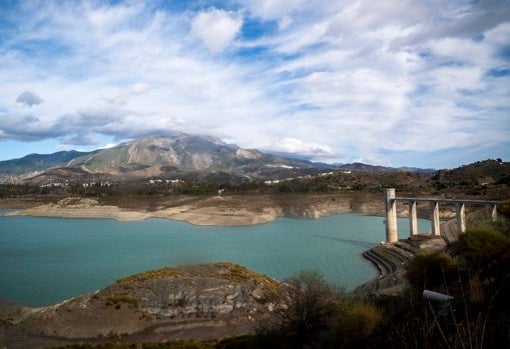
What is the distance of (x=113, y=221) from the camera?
8300 cm

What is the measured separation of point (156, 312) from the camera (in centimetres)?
2041

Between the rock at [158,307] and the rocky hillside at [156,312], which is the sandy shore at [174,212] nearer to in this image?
the rock at [158,307]

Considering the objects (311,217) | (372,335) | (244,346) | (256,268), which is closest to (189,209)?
(311,217)

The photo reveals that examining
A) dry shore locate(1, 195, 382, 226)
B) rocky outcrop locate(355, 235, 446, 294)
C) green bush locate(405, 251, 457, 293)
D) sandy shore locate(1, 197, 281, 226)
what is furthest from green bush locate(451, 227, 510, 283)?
dry shore locate(1, 195, 382, 226)

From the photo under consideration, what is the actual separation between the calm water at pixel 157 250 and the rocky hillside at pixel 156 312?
8.06 meters

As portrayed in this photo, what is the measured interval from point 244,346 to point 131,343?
15.7ft

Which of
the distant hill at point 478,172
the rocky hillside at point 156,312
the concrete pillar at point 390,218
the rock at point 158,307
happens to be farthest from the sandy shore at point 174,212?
the rocky hillside at point 156,312

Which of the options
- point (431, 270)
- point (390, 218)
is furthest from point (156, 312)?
point (390, 218)

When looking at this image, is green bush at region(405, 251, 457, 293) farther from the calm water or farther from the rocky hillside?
the calm water

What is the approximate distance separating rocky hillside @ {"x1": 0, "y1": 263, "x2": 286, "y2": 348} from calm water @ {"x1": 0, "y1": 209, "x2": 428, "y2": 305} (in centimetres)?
806

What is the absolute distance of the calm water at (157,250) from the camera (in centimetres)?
3331

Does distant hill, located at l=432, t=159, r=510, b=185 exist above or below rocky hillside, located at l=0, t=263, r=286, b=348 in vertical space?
above

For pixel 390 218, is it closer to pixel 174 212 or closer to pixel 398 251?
pixel 398 251

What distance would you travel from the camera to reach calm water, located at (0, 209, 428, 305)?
33.3 metres
